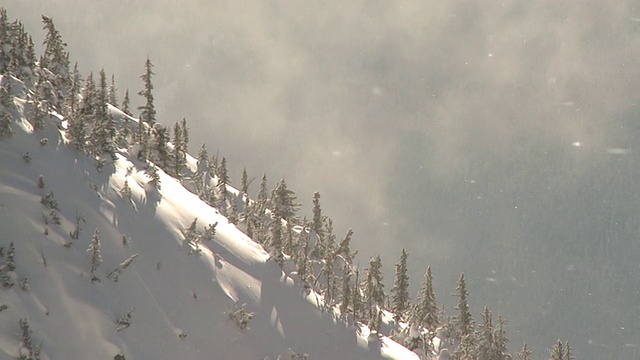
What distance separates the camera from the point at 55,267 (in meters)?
33.3

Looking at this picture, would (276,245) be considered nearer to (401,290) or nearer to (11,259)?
(11,259)

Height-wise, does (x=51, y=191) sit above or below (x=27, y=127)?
below

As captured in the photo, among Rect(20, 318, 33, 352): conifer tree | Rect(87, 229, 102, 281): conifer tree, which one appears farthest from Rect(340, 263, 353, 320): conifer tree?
Rect(20, 318, 33, 352): conifer tree

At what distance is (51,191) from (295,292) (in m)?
24.2

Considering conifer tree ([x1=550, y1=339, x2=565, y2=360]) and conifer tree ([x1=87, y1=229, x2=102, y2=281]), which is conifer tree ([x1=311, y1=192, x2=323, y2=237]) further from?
conifer tree ([x1=87, y1=229, x2=102, y2=281])

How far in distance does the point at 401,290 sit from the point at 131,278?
5909 centimetres

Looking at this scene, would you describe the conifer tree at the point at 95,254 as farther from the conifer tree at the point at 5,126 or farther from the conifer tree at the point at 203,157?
the conifer tree at the point at 203,157

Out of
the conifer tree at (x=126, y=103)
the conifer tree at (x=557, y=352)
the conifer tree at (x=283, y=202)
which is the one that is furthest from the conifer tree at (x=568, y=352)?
the conifer tree at (x=126, y=103)

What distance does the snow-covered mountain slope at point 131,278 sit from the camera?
1240 inches

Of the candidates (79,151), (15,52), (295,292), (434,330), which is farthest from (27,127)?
(434,330)

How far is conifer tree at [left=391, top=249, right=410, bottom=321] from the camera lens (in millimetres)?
87438

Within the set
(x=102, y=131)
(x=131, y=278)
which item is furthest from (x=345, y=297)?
(x=102, y=131)

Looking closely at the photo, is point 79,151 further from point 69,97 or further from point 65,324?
point 65,324

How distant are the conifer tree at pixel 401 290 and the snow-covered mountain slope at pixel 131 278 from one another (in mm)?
33317
